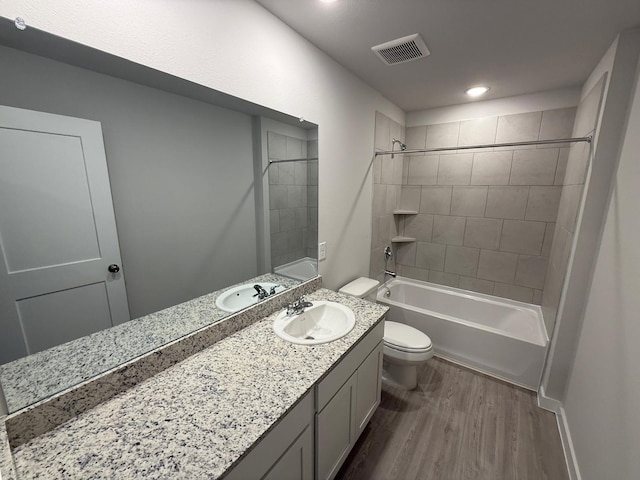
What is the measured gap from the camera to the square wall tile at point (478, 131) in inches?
99.3

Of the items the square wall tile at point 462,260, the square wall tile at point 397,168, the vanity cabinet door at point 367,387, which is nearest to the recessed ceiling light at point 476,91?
the square wall tile at point 397,168

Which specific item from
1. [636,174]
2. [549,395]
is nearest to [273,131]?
[636,174]

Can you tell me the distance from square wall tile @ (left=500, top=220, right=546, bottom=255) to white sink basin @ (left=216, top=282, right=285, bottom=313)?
247 cm

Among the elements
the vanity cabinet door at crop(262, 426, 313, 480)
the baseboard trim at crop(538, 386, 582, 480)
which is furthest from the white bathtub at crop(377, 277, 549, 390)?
the vanity cabinet door at crop(262, 426, 313, 480)

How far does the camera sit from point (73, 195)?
0.78 metres

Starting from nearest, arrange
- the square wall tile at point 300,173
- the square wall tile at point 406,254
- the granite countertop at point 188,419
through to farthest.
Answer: the granite countertop at point 188,419 → the square wall tile at point 300,173 → the square wall tile at point 406,254

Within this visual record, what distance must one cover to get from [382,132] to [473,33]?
1.11 metres

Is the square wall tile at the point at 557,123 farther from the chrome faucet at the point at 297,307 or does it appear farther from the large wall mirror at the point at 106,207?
the chrome faucet at the point at 297,307

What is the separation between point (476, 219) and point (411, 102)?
1.41 metres

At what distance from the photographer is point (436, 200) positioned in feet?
9.53

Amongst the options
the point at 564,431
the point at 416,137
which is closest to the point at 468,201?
the point at 416,137

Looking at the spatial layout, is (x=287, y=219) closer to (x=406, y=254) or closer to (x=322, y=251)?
(x=322, y=251)

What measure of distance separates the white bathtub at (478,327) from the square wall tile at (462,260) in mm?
231

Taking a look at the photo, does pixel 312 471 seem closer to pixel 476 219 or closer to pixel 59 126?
pixel 59 126
